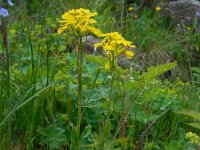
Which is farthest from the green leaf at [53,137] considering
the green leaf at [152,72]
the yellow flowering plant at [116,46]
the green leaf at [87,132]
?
the yellow flowering plant at [116,46]

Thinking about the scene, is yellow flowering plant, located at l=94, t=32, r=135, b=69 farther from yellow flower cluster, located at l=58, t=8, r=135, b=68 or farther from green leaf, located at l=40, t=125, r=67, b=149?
green leaf, located at l=40, t=125, r=67, b=149

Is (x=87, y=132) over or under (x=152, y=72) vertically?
under

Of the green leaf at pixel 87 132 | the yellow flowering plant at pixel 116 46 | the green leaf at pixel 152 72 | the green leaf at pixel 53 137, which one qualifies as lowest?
the green leaf at pixel 53 137

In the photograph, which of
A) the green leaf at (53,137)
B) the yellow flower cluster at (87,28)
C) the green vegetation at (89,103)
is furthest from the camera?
the green leaf at (53,137)

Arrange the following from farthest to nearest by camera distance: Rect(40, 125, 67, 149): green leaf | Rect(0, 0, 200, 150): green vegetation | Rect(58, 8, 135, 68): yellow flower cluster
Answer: Rect(40, 125, 67, 149): green leaf
Rect(0, 0, 200, 150): green vegetation
Rect(58, 8, 135, 68): yellow flower cluster

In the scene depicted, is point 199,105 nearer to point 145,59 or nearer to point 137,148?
→ point 137,148

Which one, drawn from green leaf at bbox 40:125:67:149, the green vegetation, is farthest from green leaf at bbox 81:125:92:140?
green leaf at bbox 40:125:67:149

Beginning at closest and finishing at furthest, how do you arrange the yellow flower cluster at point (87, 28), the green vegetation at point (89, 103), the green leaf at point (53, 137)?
the yellow flower cluster at point (87, 28)
the green vegetation at point (89, 103)
the green leaf at point (53, 137)

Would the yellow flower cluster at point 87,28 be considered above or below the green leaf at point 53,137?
above

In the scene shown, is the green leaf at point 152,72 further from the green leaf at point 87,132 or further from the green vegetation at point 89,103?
the green leaf at point 87,132

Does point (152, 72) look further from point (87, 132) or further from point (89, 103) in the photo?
point (89, 103)

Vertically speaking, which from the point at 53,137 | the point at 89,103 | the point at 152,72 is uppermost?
the point at 152,72

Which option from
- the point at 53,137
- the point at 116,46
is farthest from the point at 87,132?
the point at 116,46

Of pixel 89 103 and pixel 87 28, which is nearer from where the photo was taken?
pixel 87 28
